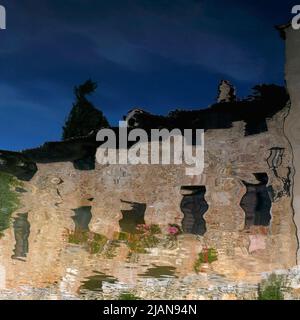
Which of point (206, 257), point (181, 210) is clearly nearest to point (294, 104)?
point (181, 210)

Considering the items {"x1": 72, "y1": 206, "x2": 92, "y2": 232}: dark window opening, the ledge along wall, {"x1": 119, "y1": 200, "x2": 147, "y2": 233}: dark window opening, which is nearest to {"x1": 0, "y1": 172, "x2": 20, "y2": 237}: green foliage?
{"x1": 72, "y1": 206, "x2": 92, "y2": 232}: dark window opening

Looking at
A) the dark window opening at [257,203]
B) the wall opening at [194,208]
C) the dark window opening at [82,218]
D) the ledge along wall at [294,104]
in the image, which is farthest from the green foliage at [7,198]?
the ledge along wall at [294,104]

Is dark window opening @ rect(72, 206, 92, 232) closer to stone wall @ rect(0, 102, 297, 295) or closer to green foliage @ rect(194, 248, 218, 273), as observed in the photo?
stone wall @ rect(0, 102, 297, 295)

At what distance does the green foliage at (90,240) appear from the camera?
7.77m

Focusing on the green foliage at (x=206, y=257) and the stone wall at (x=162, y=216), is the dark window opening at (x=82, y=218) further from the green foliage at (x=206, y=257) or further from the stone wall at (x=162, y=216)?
the green foliage at (x=206, y=257)

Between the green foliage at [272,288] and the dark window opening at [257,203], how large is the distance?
0.63m

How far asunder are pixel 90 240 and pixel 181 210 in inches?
52.4

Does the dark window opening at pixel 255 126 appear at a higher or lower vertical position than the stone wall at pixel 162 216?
higher

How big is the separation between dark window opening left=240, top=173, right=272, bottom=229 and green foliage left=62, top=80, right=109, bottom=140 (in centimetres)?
213

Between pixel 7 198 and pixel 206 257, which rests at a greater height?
pixel 7 198

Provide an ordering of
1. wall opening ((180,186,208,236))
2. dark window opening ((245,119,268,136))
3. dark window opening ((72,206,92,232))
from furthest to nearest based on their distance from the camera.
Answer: dark window opening ((72,206,92,232)) → wall opening ((180,186,208,236)) → dark window opening ((245,119,268,136))

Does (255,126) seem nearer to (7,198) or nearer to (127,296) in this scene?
(127,296)

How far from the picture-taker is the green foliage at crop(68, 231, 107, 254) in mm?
7770

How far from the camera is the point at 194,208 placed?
7.37m
